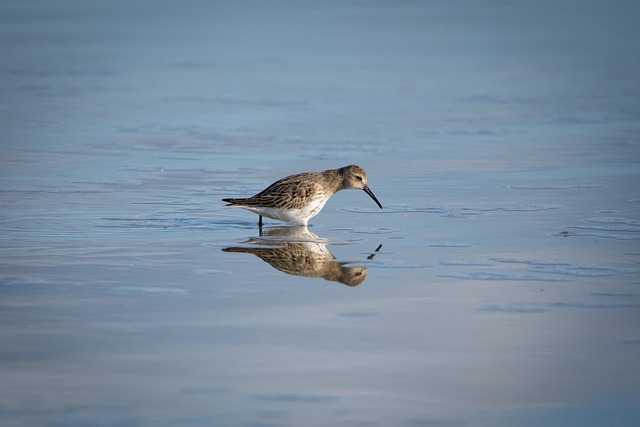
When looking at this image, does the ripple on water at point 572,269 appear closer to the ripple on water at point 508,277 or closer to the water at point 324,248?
the water at point 324,248

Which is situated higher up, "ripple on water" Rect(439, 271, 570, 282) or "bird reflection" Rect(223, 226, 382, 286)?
"bird reflection" Rect(223, 226, 382, 286)

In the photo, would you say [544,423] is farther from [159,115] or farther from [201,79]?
[201,79]

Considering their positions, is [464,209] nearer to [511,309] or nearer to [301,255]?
[301,255]

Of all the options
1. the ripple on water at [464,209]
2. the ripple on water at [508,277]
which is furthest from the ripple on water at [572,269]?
the ripple on water at [464,209]

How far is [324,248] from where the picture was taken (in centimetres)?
899

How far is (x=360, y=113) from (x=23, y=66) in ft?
25.8

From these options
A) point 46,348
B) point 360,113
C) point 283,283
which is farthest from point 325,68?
point 46,348

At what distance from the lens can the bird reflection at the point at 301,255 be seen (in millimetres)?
8023

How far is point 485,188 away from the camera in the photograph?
11672 mm

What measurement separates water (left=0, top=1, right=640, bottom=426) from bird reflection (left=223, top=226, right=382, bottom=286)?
0.11 ft

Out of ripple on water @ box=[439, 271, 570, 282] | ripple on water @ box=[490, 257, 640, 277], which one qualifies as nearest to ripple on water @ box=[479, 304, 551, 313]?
ripple on water @ box=[439, 271, 570, 282]

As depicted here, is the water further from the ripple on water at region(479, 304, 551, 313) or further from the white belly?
the white belly

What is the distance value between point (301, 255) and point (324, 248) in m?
0.30

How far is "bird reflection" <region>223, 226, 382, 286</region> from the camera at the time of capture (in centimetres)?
802
